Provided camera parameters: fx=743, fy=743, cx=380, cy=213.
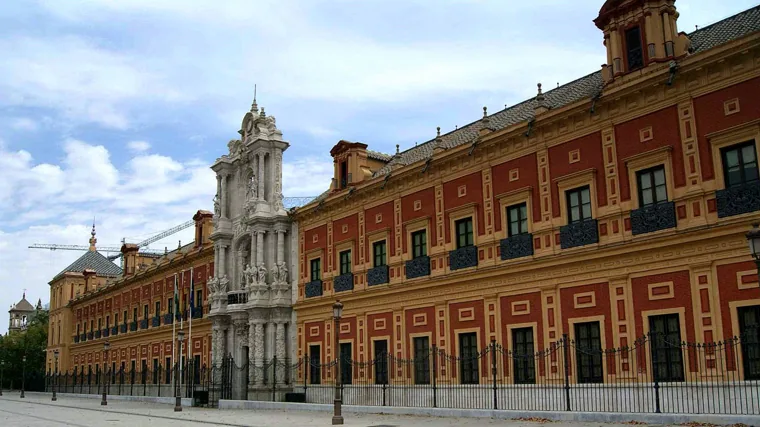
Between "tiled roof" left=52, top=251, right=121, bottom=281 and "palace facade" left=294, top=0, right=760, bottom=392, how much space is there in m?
46.7

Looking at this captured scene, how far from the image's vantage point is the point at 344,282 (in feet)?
96.8

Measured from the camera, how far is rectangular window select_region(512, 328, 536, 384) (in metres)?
21.3

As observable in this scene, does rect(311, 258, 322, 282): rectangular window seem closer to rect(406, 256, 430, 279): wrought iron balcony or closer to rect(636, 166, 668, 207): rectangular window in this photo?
rect(406, 256, 430, 279): wrought iron balcony

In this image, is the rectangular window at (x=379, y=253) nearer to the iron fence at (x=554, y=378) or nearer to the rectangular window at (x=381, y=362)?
the rectangular window at (x=381, y=362)

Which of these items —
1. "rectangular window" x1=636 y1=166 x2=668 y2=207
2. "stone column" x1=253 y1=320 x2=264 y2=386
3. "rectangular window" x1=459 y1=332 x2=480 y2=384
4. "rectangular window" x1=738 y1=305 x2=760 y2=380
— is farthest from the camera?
"stone column" x1=253 y1=320 x2=264 y2=386

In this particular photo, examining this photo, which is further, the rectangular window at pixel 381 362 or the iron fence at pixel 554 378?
the rectangular window at pixel 381 362

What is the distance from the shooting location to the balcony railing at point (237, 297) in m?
→ 34.2

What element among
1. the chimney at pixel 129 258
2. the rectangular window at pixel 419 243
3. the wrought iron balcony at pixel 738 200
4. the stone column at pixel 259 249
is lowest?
the wrought iron balcony at pixel 738 200

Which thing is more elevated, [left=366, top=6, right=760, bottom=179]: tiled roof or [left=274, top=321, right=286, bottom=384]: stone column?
[left=366, top=6, right=760, bottom=179]: tiled roof

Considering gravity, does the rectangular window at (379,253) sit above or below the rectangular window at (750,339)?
above

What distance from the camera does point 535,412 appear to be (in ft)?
60.7

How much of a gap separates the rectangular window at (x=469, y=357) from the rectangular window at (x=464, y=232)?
2.92 m

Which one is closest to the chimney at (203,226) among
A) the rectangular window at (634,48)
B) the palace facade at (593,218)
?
the palace facade at (593,218)

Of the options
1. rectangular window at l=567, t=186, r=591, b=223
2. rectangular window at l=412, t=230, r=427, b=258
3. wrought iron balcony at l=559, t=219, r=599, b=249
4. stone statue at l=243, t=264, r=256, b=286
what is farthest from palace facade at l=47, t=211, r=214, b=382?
rectangular window at l=567, t=186, r=591, b=223
